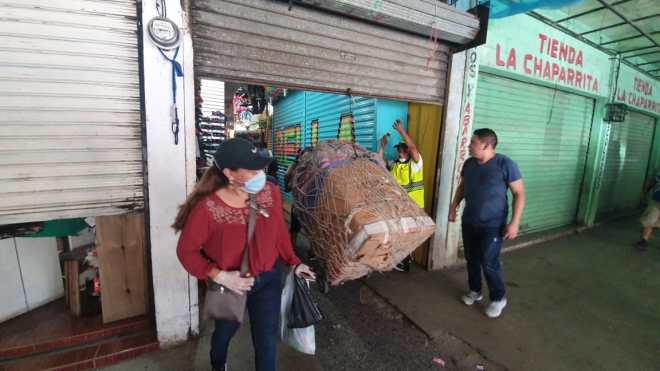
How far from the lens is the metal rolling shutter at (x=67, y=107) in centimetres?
171

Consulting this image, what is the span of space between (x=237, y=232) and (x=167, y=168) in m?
1.07

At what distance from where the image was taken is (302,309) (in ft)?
5.76

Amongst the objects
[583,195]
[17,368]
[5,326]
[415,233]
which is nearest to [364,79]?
[415,233]

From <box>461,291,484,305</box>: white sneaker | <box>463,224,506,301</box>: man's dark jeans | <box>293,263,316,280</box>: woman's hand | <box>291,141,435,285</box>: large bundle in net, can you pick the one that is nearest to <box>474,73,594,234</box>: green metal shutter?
<box>463,224,506,301</box>: man's dark jeans

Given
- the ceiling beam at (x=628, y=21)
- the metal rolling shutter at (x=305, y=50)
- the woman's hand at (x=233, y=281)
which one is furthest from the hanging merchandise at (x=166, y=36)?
the ceiling beam at (x=628, y=21)

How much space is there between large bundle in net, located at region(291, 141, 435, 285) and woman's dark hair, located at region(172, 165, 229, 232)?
0.78 meters

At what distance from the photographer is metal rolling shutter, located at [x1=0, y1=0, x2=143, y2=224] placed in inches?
67.2

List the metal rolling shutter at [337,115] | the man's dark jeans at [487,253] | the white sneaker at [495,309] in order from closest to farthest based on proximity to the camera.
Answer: the man's dark jeans at [487,253], the white sneaker at [495,309], the metal rolling shutter at [337,115]

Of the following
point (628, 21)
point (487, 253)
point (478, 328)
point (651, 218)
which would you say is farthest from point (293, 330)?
point (651, 218)

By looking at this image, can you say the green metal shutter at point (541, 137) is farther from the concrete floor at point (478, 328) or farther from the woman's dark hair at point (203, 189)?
the woman's dark hair at point (203, 189)

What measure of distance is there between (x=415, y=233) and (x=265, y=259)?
3.15ft

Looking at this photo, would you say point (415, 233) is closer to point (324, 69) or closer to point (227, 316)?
point (227, 316)

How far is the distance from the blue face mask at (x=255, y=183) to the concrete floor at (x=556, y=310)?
7.19 feet

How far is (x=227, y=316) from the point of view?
1.43 metres
